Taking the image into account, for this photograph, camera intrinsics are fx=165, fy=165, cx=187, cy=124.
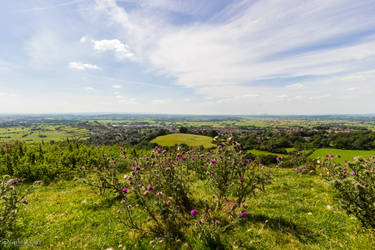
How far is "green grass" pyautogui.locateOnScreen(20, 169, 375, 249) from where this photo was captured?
4191 mm

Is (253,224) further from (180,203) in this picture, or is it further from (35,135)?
(35,135)

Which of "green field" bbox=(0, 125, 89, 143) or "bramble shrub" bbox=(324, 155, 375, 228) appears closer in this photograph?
"bramble shrub" bbox=(324, 155, 375, 228)

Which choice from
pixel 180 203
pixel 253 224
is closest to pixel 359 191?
pixel 253 224

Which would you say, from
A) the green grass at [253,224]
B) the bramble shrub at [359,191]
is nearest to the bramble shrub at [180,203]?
the green grass at [253,224]

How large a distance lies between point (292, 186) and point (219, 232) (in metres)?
5.96

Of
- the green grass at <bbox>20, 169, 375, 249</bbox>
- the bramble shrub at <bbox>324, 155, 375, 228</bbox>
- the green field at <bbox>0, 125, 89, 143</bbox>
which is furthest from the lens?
the green field at <bbox>0, 125, 89, 143</bbox>

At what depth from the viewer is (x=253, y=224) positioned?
4.88m

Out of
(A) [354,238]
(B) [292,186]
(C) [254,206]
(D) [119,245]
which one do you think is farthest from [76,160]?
(A) [354,238]

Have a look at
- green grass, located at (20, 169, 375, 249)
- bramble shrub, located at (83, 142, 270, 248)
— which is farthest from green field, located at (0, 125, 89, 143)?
bramble shrub, located at (83, 142, 270, 248)

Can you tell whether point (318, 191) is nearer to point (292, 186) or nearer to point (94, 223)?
point (292, 186)

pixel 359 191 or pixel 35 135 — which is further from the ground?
pixel 359 191

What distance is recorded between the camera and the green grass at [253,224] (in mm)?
4191

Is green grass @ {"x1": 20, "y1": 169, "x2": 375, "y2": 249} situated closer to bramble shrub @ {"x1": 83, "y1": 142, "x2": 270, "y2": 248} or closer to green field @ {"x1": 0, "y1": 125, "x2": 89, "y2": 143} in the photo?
bramble shrub @ {"x1": 83, "y1": 142, "x2": 270, "y2": 248}

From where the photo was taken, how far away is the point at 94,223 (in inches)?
207
